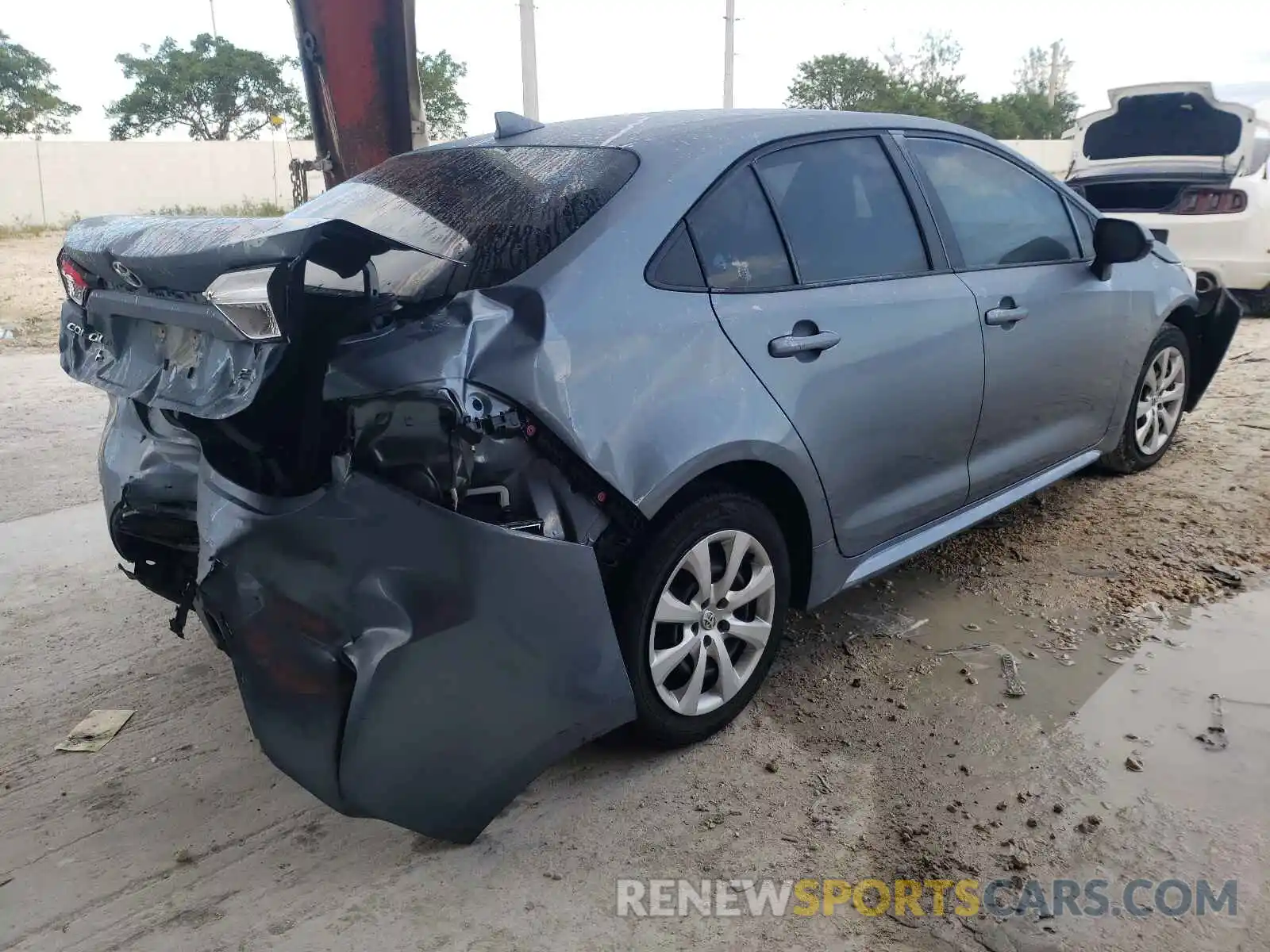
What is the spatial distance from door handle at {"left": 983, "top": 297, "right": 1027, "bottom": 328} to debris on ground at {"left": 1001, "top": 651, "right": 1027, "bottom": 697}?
1135 millimetres

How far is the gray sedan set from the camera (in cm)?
211

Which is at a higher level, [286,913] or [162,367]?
[162,367]

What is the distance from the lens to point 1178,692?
3041 mm

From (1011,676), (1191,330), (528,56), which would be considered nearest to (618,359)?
(1011,676)

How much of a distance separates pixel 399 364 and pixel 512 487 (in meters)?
0.37

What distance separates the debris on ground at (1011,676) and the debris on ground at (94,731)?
2722 mm

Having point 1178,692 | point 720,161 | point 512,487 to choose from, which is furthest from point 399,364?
point 1178,692

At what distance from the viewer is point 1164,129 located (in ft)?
27.5

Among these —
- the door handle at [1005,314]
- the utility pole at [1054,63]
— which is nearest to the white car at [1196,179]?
the door handle at [1005,314]

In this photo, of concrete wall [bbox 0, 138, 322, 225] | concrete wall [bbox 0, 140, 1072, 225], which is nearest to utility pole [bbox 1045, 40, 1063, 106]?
concrete wall [bbox 0, 140, 1072, 225]

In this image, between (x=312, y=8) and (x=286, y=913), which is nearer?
(x=286, y=913)

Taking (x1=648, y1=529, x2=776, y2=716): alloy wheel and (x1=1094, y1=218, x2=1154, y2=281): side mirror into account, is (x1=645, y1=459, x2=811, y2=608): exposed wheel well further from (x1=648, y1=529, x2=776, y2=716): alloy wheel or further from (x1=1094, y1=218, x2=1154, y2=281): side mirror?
(x1=1094, y1=218, x2=1154, y2=281): side mirror

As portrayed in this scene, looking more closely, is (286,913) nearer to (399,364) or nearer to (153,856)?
(153,856)

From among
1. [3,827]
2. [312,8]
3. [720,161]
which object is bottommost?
[3,827]
